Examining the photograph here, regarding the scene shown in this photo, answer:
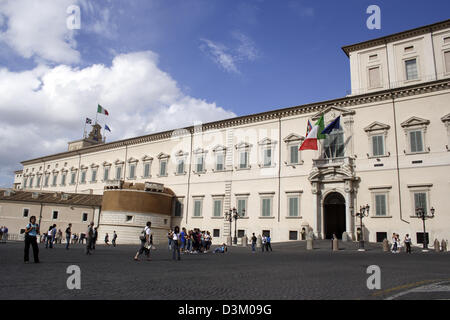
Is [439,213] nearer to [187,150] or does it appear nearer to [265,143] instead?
[265,143]

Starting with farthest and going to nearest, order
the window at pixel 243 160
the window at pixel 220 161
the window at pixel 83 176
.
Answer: the window at pixel 83 176
the window at pixel 220 161
the window at pixel 243 160

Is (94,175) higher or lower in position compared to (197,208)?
higher

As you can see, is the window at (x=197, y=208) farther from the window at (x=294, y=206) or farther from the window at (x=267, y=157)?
the window at (x=294, y=206)

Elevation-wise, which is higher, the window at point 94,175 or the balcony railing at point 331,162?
the window at point 94,175

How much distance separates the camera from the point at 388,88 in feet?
111

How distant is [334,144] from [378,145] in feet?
12.3

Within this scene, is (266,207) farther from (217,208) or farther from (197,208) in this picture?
(197,208)

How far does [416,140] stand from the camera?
1169 inches

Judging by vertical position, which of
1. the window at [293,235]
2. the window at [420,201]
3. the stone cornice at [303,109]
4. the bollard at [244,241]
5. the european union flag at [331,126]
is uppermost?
the stone cornice at [303,109]

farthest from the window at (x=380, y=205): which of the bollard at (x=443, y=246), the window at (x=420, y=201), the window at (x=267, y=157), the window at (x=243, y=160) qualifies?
the window at (x=243, y=160)

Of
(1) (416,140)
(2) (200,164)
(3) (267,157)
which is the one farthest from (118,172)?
(1) (416,140)

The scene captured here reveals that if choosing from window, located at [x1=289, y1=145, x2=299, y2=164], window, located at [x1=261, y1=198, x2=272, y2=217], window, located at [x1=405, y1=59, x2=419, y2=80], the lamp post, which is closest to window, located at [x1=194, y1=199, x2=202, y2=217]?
window, located at [x1=261, y1=198, x2=272, y2=217]

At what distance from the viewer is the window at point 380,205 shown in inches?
1182

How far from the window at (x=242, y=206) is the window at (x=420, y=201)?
51.5 feet
